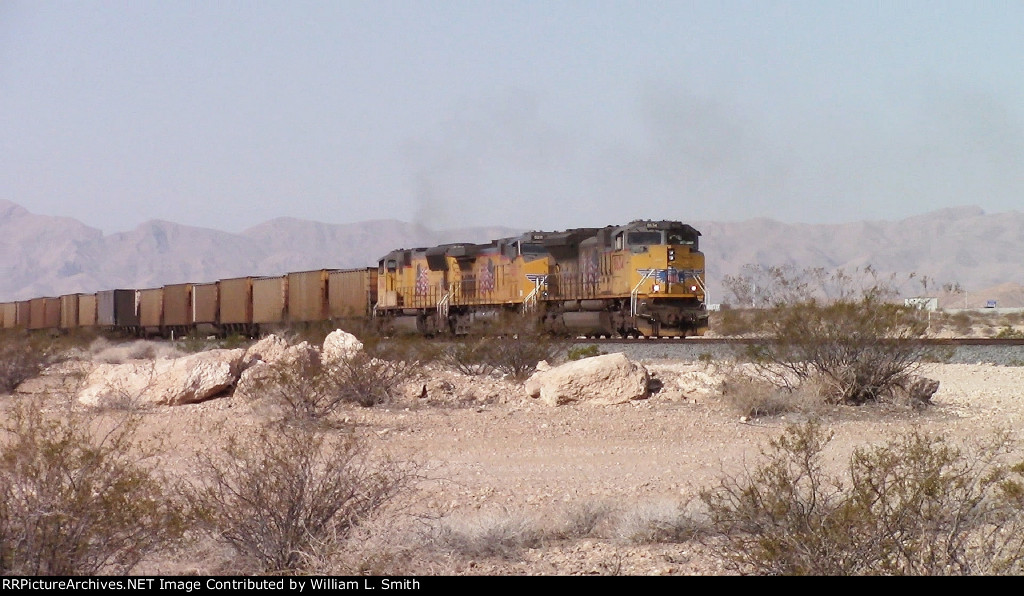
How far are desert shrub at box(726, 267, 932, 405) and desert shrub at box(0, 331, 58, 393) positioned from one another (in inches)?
517

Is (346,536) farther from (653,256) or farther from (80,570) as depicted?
(653,256)

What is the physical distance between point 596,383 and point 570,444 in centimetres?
306

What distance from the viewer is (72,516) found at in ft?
17.9

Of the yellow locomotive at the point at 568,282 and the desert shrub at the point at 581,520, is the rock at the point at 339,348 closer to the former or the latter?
the yellow locomotive at the point at 568,282

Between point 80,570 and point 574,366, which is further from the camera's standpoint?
point 574,366

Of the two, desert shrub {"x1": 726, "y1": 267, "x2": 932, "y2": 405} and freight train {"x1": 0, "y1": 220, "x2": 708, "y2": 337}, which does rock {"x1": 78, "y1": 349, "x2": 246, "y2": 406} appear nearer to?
freight train {"x1": 0, "y1": 220, "x2": 708, "y2": 337}

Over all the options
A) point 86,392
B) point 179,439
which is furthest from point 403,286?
point 179,439

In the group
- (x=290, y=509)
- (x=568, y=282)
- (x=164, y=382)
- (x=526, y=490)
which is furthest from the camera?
(x=568, y=282)

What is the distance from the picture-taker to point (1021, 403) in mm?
13375

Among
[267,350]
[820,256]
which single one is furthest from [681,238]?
[820,256]

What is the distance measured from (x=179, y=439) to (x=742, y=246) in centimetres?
16556

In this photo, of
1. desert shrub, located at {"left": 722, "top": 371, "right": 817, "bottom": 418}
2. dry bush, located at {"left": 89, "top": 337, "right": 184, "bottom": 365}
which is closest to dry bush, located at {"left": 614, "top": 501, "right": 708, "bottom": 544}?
desert shrub, located at {"left": 722, "top": 371, "right": 817, "bottom": 418}

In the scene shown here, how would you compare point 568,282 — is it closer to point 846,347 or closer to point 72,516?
point 846,347

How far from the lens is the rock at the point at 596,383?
14.0 metres
